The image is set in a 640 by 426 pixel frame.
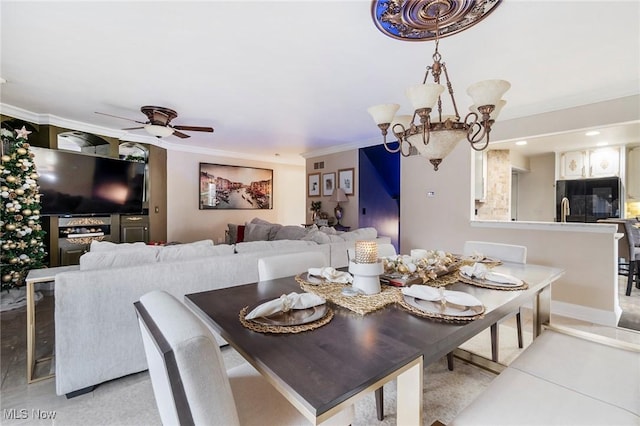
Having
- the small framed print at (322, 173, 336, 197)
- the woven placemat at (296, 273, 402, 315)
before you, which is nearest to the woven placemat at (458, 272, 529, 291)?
the woven placemat at (296, 273, 402, 315)

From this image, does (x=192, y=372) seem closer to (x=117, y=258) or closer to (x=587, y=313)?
(x=117, y=258)

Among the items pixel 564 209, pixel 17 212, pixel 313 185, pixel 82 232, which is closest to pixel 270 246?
pixel 17 212

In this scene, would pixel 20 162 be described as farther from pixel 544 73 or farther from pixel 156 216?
pixel 544 73

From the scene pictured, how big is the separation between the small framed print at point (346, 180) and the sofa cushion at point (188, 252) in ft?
11.3

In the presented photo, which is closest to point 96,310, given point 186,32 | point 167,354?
point 167,354

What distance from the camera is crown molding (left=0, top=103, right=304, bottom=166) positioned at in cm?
374

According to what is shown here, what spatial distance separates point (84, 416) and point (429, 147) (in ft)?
8.25

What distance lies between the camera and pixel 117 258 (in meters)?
1.98

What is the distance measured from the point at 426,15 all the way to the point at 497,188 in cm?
411

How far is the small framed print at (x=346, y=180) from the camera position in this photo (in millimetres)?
5531

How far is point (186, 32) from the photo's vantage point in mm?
1979

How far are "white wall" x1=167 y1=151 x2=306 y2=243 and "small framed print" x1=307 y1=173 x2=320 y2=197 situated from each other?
4.04 feet

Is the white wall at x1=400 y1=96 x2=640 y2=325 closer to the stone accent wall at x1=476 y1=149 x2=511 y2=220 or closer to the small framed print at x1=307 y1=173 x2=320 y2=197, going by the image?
the stone accent wall at x1=476 y1=149 x2=511 y2=220

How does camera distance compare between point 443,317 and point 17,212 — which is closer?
point 443,317
